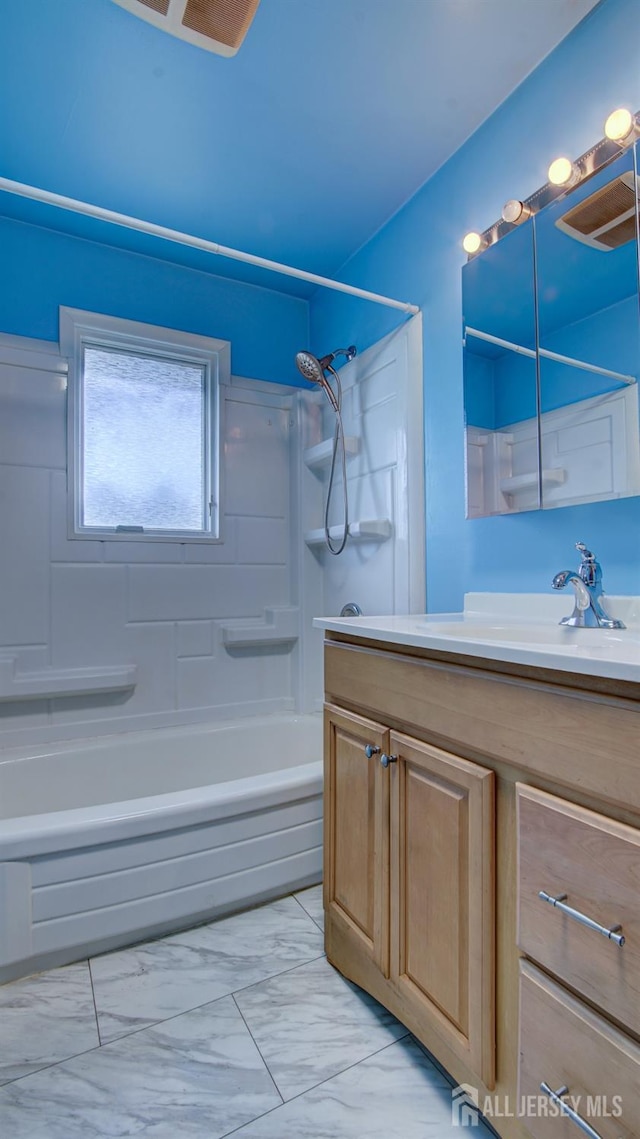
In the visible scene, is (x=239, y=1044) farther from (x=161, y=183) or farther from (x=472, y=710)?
(x=161, y=183)

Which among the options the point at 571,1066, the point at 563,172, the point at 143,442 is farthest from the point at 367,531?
the point at 571,1066

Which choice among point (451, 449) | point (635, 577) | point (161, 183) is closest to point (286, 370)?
point (161, 183)

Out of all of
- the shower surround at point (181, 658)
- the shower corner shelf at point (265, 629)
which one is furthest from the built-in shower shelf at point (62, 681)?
the shower corner shelf at point (265, 629)

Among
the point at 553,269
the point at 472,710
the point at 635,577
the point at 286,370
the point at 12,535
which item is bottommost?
the point at 472,710

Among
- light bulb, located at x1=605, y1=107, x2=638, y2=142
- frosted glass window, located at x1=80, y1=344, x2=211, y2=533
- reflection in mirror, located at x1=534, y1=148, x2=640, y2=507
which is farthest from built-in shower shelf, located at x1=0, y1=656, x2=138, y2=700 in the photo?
light bulb, located at x1=605, y1=107, x2=638, y2=142

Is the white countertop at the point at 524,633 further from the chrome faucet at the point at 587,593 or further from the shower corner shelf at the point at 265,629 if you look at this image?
the shower corner shelf at the point at 265,629

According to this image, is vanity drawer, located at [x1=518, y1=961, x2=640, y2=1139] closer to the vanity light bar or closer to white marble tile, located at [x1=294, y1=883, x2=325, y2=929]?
white marble tile, located at [x1=294, y1=883, x2=325, y2=929]

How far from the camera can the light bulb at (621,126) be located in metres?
1.20

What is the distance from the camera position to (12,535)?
2.02 m

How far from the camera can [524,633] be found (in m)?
1.28

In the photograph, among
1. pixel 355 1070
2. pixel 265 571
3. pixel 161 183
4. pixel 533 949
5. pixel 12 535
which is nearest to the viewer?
pixel 533 949

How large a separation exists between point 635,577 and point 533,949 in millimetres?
786

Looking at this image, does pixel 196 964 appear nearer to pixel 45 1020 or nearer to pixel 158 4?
pixel 45 1020

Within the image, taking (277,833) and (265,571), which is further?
(265,571)
